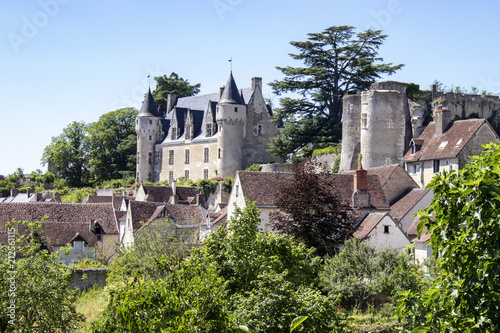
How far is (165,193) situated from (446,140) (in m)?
21.7

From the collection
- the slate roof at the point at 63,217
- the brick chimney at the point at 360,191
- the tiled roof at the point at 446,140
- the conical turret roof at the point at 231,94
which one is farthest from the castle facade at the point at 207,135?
the brick chimney at the point at 360,191

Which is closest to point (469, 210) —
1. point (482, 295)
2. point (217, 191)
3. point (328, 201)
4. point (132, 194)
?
point (482, 295)

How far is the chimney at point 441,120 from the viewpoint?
130 ft

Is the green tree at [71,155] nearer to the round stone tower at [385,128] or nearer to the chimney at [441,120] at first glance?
the round stone tower at [385,128]

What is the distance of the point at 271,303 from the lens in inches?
568

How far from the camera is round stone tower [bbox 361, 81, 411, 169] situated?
4325cm

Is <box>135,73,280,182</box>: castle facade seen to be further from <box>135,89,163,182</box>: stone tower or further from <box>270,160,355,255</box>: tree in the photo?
<box>270,160,355,255</box>: tree

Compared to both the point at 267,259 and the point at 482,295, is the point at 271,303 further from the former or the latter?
the point at 482,295

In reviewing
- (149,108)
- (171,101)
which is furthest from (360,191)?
(171,101)

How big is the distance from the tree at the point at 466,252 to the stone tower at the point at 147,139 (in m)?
58.4

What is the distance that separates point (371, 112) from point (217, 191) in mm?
15582

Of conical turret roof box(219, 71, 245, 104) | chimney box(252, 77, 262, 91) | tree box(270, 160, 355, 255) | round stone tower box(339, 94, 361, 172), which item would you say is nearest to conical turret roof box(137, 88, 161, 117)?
conical turret roof box(219, 71, 245, 104)

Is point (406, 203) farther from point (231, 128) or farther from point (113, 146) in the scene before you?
point (113, 146)

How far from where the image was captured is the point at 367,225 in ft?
95.5
